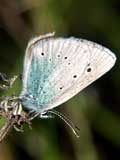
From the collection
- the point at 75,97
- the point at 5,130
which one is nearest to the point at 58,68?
the point at 5,130

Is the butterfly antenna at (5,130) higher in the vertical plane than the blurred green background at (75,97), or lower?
lower

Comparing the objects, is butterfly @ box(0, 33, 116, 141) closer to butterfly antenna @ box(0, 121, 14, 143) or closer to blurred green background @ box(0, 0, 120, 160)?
butterfly antenna @ box(0, 121, 14, 143)

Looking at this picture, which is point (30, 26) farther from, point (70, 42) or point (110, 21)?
point (70, 42)

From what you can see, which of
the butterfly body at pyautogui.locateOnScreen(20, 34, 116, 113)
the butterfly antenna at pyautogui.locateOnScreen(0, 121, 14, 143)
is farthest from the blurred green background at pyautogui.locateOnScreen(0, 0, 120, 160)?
the butterfly antenna at pyautogui.locateOnScreen(0, 121, 14, 143)

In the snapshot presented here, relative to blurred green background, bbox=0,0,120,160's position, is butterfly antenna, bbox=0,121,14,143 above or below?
below

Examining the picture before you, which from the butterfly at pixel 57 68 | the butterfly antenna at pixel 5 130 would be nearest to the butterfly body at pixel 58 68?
the butterfly at pixel 57 68

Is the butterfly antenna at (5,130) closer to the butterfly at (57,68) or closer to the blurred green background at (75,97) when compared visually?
the butterfly at (57,68)
